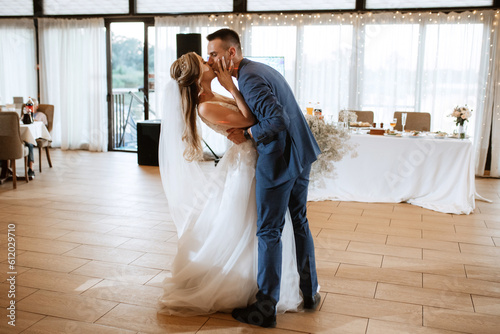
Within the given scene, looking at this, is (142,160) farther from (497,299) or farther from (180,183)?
(497,299)

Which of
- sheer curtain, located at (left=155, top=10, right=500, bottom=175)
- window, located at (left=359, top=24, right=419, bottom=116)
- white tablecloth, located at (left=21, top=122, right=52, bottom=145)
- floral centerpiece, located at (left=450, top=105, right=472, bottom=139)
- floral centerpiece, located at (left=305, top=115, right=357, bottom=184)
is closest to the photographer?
floral centerpiece, located at (left=305, top=115, right=357, bottom=184)

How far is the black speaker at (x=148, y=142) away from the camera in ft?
23.9

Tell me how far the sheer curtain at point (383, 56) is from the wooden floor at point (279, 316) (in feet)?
7.10

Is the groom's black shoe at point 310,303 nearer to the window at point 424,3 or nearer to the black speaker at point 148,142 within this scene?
the black speaker at point 148,142

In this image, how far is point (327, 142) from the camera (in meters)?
4.68

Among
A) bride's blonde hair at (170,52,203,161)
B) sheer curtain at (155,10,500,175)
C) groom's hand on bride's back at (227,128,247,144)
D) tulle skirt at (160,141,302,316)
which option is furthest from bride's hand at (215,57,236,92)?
sheer curtain at (155,10,500,175)

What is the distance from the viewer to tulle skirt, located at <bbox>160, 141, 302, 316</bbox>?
250cm

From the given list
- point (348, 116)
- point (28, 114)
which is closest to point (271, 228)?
point (348, 116)

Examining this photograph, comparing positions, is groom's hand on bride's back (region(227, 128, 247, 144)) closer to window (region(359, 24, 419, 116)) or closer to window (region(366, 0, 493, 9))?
window (region(359, 24, 419, 116))

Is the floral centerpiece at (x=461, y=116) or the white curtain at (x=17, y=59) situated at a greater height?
the white curtain at (x=17, y=59)

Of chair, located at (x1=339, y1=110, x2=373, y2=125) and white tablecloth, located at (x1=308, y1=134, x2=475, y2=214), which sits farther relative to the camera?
chair, located at (x1=339, y1=110, x2=373, y2=125)

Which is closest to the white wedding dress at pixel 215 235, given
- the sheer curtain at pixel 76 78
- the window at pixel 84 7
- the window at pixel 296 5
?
the window at pixel 296 5

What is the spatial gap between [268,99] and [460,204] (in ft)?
10.8

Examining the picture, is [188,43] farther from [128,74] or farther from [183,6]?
[128,74]
